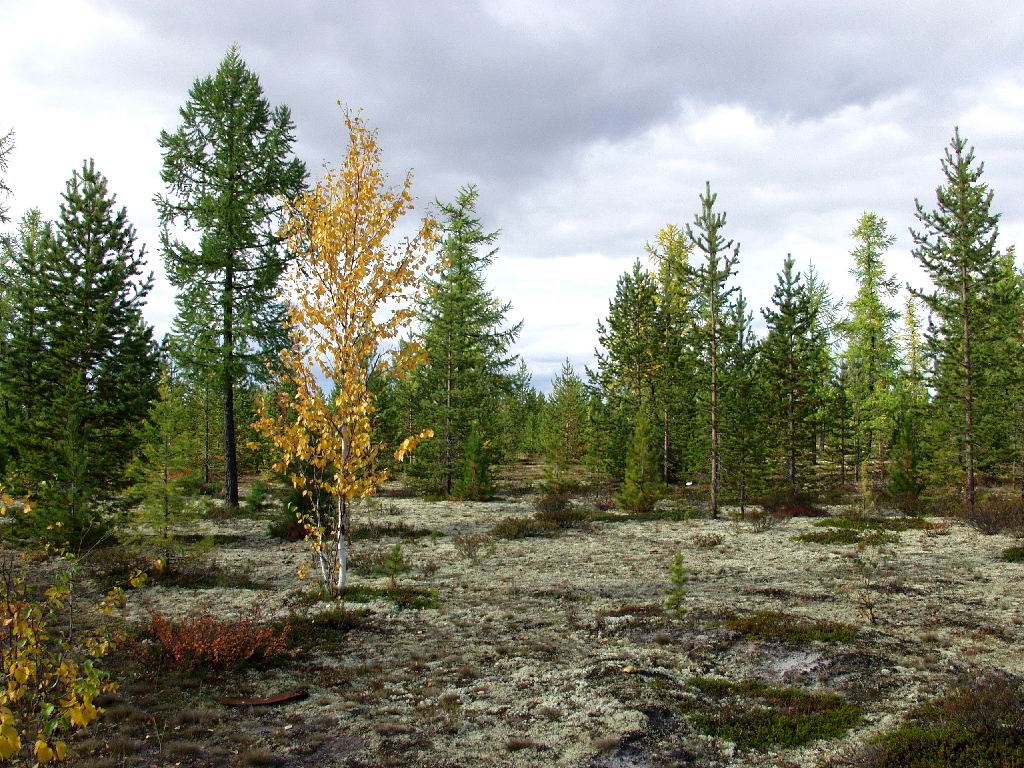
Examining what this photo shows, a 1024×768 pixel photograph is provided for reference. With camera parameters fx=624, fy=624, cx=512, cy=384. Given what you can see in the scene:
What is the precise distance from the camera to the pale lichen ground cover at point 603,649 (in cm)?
568

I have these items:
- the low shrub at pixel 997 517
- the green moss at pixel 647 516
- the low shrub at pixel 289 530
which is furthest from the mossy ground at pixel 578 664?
the green moss at pixel 647 516

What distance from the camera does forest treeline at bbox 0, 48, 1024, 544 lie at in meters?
11.0

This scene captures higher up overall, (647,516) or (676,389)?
(676,389)

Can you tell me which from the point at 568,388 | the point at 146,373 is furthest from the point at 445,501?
the point at 568,388

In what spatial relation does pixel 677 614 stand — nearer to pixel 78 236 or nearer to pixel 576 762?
pixel 576 762

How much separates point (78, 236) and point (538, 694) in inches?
760

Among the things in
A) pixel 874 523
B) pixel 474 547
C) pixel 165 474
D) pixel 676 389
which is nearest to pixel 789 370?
pixel 676 389

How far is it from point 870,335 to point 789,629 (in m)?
34.4

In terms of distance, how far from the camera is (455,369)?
1104 inches

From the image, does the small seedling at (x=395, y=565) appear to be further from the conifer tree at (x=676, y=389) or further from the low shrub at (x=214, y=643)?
the conifer tree at (x=676, y=389)

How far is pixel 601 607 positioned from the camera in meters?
Answer: 10.2

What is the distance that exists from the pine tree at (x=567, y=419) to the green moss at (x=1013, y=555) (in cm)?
2059

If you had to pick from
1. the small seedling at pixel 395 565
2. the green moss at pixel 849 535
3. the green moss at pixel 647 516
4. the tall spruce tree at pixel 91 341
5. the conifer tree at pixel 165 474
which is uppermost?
the tall spruce tree at pixel 91 341

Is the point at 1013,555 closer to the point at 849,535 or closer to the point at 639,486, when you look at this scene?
the point at 849,535
